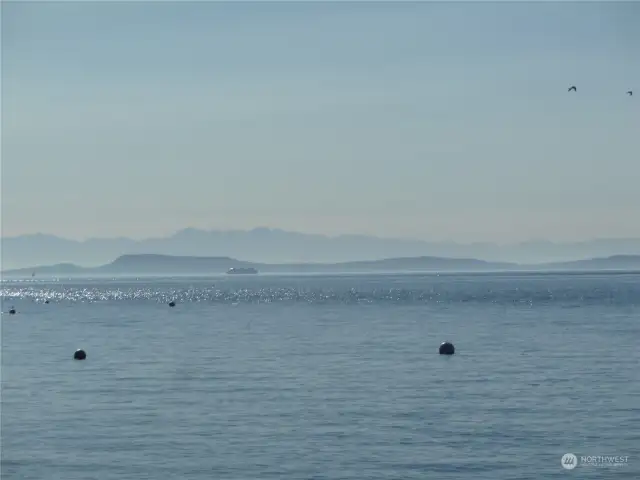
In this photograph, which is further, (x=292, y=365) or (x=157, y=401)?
(x=292, y=365)

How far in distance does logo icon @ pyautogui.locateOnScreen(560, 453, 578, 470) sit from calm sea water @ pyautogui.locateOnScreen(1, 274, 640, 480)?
37cm

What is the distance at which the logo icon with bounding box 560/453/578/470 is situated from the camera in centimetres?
4541

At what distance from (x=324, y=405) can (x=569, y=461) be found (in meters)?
17.9

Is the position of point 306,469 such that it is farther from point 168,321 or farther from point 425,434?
point 168,321

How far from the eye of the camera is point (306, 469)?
1783 inches

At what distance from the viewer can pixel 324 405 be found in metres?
60.2

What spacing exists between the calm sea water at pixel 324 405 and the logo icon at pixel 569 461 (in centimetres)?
37

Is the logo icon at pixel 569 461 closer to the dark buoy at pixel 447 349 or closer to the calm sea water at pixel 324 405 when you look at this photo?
the calm sea water at pixel 324 405

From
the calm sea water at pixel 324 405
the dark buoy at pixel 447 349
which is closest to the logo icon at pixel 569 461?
the calm sea water at pixel 324 405

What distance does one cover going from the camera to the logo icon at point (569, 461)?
45.4 meters

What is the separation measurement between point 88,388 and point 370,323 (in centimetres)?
6496

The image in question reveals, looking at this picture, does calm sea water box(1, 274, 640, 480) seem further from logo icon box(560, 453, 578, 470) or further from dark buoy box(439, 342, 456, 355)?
dark buoy box(439, 342, 456, 355)

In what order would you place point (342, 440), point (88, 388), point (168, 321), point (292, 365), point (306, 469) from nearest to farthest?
point (306, 469) → point (342, 440) → point (88, 388) → point (292, 365) → point (168, 321)

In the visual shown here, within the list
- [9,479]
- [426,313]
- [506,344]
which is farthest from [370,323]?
[9,479]
